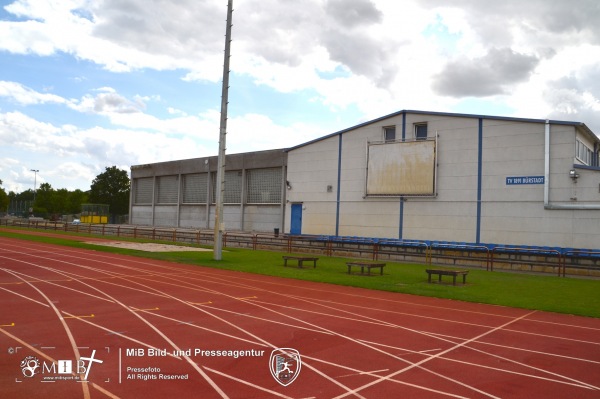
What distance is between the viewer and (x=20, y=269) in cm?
1781

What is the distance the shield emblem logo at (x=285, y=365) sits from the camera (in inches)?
258

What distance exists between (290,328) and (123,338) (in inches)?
123

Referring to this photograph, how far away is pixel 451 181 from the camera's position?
31312mm

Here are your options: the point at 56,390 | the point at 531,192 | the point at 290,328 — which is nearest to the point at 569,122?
the point at 531,192

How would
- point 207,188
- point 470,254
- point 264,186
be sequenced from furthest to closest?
1. point 207,188
2. point 264,186
3. point 470,254

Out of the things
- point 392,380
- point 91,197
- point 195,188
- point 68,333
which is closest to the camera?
point 392,380

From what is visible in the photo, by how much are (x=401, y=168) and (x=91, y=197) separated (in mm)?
76024

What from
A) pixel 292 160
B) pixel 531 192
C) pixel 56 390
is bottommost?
pixel 56 390

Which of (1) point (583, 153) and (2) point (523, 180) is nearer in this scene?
(2) point (523, 180)

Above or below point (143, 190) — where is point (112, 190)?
above

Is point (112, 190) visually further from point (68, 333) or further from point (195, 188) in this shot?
point (68, 333)

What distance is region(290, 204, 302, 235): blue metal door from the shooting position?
3991cm

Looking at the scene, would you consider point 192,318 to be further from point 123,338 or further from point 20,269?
point 20,269

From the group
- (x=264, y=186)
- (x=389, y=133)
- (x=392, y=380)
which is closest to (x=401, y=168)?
(x=389, y=133)
